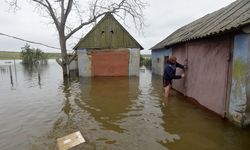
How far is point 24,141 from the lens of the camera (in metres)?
4.68

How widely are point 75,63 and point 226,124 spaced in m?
18.1

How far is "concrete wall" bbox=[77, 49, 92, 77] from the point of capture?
17609 mm

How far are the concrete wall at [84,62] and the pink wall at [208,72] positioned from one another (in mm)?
10308

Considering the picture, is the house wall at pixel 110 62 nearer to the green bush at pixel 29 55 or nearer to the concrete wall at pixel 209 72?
the concrete wall at pixel 209 72

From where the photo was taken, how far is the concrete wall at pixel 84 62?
17609 mm

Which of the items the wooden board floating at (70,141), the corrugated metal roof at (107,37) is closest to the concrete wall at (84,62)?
the corrugated metal roof at (107,37)

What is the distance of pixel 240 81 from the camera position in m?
5.20

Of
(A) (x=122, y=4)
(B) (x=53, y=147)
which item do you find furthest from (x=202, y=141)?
(A) (x=122, y=4)

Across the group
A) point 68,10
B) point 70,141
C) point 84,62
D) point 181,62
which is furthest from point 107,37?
point 70,141

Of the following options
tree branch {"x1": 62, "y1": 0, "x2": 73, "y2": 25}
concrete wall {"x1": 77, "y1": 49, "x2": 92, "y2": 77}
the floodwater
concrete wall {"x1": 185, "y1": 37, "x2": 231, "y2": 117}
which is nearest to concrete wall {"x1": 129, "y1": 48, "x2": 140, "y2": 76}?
concrete wall {"x1": 77, "y1": 49, "x2": 92, "y2": 77}

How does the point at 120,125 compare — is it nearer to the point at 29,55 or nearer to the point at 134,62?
the point at 134,62

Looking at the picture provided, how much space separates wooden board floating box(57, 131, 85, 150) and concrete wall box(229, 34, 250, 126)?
425 cm

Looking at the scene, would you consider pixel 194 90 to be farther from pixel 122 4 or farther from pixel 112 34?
pixel 122 4

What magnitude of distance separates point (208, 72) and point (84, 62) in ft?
41.5
